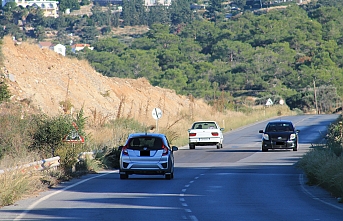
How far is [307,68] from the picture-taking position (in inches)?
4791

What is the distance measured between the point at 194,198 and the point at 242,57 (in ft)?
374

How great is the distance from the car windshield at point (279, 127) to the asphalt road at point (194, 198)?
375 inches

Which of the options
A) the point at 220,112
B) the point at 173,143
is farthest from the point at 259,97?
the point at 173,143

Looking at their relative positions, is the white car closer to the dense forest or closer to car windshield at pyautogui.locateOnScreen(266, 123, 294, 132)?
car windshield at pyautogui.locateOnScreen(266, 123, 294, 132)

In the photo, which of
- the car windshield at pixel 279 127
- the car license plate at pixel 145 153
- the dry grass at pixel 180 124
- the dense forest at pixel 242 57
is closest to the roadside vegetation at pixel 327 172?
the car license plate at pixel 145 153

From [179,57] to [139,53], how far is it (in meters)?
6.61

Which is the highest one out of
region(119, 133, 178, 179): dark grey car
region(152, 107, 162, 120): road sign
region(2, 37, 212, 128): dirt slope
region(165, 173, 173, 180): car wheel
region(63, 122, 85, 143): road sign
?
region(2, 37, 212, 128): dirt slope

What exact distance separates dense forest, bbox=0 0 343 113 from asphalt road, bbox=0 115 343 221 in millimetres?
65352

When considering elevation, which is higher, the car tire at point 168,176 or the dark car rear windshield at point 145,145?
the dark car rear windshield at point 145,145

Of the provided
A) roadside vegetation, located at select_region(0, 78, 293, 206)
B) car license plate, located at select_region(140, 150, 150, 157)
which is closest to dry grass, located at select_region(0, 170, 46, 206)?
roadside vegetation, located at select_region(0, 78, 293, 206)

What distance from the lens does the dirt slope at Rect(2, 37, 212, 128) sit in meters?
53.8

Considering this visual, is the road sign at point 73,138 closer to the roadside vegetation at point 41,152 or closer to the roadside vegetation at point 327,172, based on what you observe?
the roadside vegetation at point 41,152

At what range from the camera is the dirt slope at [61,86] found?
53.8m

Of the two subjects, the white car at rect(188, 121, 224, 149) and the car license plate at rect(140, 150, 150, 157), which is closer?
the car license plate at rect(140, 150, 150, 157)
